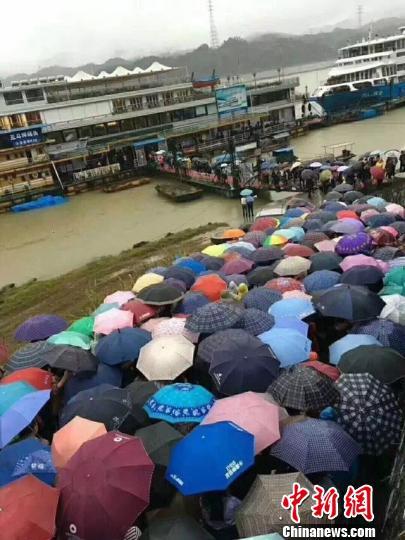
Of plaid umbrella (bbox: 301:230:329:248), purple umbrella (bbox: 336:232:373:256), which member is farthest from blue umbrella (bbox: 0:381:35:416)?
plaid umbrella (bbox: 301:230:329:248)

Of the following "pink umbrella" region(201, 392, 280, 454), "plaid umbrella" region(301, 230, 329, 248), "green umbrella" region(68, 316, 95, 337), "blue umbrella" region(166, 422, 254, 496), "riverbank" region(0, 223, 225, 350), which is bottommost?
"riverbank" region(0, 223, 225, 350)

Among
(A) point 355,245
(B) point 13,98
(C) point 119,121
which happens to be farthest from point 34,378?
(C) point 119,121

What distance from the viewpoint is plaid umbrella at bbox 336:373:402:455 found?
4797mm

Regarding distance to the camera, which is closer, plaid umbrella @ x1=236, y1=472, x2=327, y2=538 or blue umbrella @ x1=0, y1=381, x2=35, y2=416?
plaid umbrella @ x1=236, y1=472, x2=327, y2=538

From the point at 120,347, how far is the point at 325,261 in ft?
14.2

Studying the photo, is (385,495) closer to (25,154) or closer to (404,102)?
(25,154)

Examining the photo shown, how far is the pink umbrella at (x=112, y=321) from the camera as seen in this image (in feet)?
25.2

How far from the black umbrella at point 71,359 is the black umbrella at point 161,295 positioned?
167 centimetres

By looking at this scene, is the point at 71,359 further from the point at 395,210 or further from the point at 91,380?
the point at 395,210

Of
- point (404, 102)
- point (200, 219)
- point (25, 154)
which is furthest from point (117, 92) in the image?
point (404, 102)

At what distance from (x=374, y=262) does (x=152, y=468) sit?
5965mm

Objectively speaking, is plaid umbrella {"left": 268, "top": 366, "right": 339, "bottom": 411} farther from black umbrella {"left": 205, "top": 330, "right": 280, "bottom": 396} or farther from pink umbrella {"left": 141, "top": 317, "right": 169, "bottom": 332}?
pink umbrella {"left": 141, "top": 317, "right": 169, "bottom": 332}

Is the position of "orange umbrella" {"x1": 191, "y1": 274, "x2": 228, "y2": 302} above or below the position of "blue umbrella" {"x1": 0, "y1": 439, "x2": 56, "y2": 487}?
below
